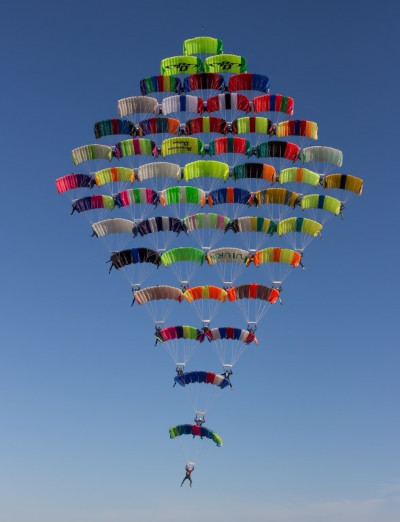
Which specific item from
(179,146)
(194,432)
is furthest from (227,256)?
(194,432)

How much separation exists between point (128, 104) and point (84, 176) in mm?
5644

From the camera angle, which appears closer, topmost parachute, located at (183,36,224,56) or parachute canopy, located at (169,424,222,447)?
parachute canopy, located at (169,424,222,447)

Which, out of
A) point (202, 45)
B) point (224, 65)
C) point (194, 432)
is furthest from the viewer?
point (202, 45)

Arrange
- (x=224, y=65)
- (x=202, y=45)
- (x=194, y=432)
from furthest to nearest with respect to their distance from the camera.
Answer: (x=202, y=45) < (x=224, y=65) < (x=194, y=432)

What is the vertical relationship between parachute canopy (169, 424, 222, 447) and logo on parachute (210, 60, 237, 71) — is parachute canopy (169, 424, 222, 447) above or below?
below

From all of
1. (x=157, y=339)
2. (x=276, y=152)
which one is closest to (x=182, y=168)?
(x=276, y=152)

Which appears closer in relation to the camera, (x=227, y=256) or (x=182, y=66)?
(x=227, y=256)

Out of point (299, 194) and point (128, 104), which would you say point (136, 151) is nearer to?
point (128, 104)

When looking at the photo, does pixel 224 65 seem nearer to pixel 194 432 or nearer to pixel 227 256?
pixel 227 256

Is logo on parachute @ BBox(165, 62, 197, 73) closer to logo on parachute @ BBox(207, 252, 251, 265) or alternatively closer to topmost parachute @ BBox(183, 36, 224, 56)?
topmost parachute @ BBox(183, 36, 224, 56)

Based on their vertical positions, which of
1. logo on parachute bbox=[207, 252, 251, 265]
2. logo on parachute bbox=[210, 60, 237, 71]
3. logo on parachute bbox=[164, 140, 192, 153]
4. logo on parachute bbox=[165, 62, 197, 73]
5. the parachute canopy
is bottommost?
the parachute canopy

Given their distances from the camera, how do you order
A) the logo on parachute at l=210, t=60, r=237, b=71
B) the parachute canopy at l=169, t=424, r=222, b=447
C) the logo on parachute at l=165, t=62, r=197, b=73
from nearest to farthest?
the parachute canopy at l=169, t=424, r=222, b=447, the logo on parachute at l=165, t=62, r=197, b=73, the logo on parachute at l=210, t=60, r=237, b=71

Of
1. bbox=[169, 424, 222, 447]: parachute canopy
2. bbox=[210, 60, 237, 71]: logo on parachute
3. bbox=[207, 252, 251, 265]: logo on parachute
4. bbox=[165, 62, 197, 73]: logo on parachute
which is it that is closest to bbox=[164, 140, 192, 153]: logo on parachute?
bbox=[165, 62, 197, 73]: logo on parachute

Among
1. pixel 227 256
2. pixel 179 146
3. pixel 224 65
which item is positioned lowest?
pixel 227 256
